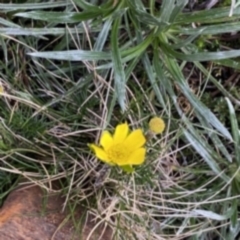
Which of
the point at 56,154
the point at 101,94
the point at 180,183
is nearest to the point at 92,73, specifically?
the point at 101,94

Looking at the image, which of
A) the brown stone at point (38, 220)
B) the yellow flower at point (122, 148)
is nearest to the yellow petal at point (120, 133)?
the yellow flower at point (122, 148)

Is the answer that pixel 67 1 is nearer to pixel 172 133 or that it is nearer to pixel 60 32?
pixel 60 32

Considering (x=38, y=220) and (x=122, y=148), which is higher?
(x=122, y=148)

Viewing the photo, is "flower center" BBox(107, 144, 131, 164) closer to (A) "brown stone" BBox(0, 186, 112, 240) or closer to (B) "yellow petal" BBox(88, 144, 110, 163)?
(B) "yellow petal" BBox(88, 144, 110, 163)

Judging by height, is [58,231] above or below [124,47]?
below

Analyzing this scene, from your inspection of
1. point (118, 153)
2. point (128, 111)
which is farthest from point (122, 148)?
point (128, 111)

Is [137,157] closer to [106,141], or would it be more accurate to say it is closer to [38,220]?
[106,141]
